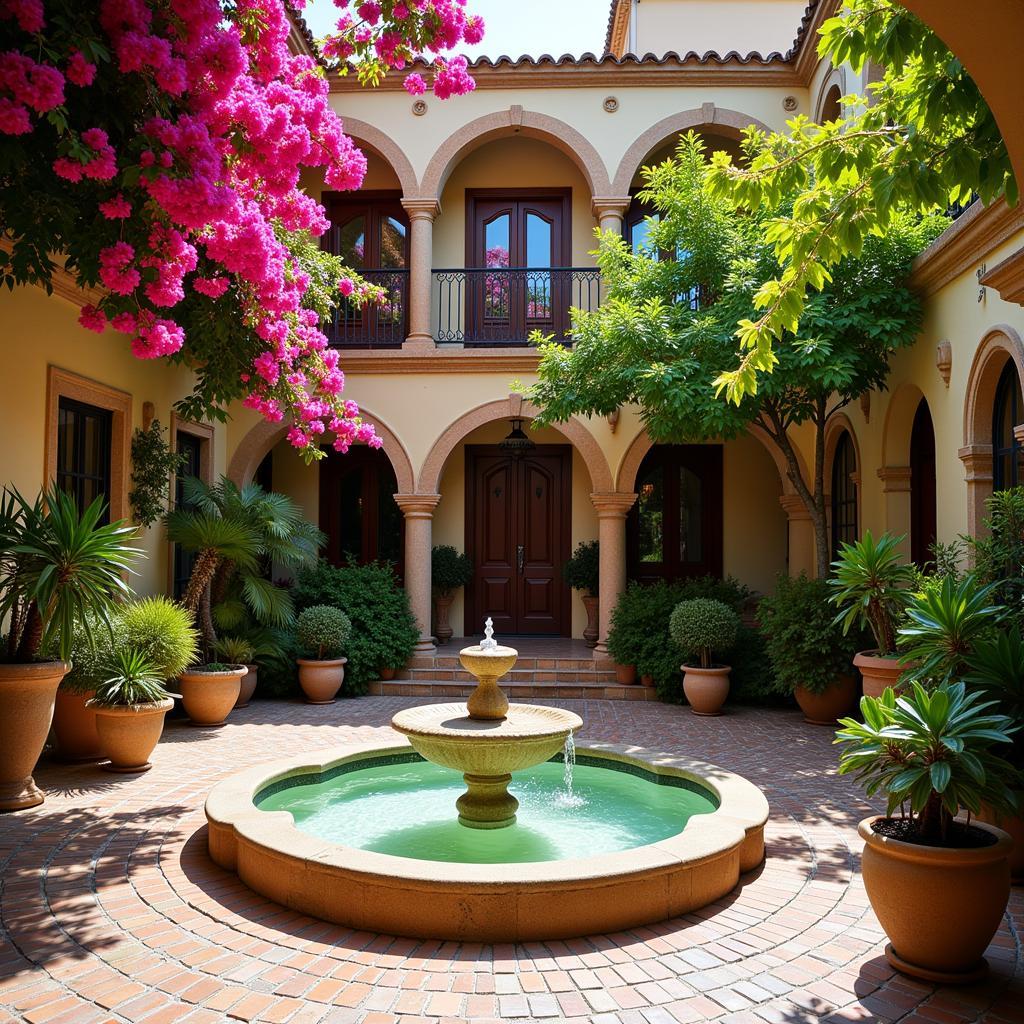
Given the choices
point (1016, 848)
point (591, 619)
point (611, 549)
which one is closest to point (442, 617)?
point (591, 619)

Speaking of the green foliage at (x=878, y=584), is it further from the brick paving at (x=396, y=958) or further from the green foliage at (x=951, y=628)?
the brick paving at (x=396, y=958)

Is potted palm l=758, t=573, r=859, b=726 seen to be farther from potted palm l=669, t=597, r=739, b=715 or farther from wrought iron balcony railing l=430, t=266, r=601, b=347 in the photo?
wrought iron balcony railing l=430, t=266, r=601, b=347

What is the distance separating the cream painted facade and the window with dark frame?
322mm

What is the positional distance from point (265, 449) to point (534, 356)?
153 inches

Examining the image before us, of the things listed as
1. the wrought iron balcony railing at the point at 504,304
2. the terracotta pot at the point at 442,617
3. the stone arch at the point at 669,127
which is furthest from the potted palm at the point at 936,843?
the wrought iron balcony railing at the point at 504,304

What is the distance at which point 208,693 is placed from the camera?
337 inches

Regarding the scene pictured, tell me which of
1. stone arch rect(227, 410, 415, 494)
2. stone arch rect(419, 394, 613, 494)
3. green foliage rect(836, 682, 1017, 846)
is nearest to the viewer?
green foliage rect(836, 682, 1017, 846)

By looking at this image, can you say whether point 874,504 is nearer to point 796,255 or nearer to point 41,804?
point 796,255

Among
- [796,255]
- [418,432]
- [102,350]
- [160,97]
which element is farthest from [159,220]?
[418,432]

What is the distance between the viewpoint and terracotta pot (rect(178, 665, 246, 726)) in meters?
8.55

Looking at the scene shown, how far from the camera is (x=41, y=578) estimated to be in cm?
570

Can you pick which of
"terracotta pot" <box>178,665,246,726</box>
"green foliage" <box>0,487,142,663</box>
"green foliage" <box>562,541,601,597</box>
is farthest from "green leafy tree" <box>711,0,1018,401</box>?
"green foliage" <box>562,541,601,597</box>

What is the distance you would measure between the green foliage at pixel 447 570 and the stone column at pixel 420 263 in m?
3.25

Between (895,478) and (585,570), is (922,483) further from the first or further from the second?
(585,570)
